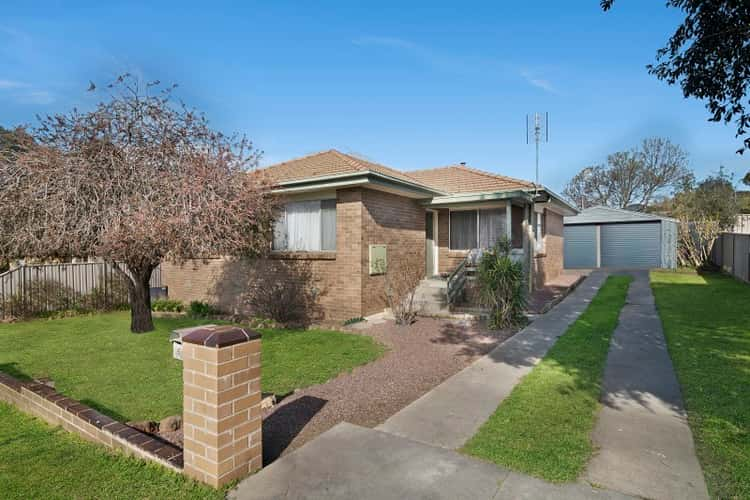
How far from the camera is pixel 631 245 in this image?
80.6ft

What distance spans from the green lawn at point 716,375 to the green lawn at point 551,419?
2.94ft

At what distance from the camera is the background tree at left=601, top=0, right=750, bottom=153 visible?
551 centimetres

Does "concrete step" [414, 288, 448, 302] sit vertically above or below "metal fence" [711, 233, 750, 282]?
below

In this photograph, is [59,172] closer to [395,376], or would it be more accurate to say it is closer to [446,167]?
[395,376]

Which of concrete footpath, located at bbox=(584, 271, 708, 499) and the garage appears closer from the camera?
concrete footpath, located at bbox=(584, 271, 708, 499)

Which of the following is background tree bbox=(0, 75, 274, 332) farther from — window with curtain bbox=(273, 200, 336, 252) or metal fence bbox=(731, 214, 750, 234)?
metal fence bbox=(731, 214, 750, 234)

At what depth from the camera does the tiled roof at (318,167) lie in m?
10.6

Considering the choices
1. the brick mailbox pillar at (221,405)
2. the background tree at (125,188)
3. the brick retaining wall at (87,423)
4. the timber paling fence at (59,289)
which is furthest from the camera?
the timber paling fence at (59,289)

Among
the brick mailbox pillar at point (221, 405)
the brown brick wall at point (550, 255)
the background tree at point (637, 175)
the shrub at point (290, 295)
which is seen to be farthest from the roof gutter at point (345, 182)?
the background tree at point (637, 175)

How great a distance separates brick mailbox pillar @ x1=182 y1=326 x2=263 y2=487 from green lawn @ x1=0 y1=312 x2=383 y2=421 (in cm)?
185

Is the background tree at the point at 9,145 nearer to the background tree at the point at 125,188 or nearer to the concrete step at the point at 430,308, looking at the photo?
the background tree at the point at 125,188

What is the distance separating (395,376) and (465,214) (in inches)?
337

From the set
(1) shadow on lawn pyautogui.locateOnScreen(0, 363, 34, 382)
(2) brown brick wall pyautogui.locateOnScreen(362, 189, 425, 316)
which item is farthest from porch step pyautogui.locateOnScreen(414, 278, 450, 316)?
(1) shadow on lawn pyautogui.locateOnScreen(0, 363, 34, 382)

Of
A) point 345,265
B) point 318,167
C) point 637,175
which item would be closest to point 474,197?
point 345,265
